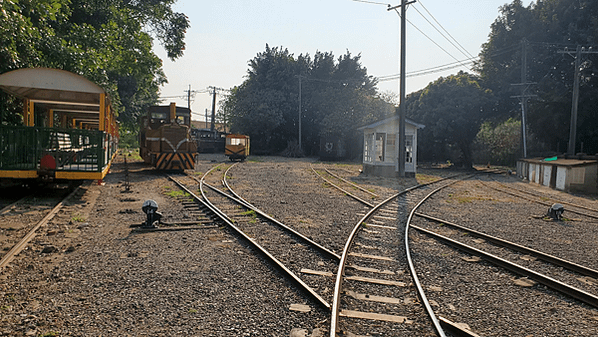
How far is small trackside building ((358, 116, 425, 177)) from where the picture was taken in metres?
22.6

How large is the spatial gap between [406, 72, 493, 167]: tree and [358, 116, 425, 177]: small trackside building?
10.6m

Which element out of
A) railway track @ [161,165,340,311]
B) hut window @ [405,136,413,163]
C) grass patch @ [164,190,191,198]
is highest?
hut window @ [405,136,413,163]

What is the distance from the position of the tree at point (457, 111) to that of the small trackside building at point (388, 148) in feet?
34.6

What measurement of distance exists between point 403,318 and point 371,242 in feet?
9.98

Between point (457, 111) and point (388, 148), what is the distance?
11.8 meters

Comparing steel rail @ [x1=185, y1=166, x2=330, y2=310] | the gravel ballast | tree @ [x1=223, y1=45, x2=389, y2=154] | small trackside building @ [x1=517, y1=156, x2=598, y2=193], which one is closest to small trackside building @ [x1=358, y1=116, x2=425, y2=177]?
small trackside building @ [x1=517, y1=156, x2=598, y2=193]

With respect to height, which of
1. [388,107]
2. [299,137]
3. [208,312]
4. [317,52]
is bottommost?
[208,312]

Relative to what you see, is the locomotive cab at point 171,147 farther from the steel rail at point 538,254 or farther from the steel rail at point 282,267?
the steel rail at point 538,254

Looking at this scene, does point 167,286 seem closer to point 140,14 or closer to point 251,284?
point 251,284

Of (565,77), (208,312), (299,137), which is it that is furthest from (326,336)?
(299,137)

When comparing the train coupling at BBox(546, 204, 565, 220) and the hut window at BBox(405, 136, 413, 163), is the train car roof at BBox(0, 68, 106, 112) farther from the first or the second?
the hut window at BBox(405, 136, 413, 163)

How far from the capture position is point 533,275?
5.24 meters

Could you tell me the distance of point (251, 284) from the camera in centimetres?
485

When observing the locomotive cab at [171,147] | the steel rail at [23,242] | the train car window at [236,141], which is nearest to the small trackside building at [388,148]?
the locomotive cab at [171,147]
